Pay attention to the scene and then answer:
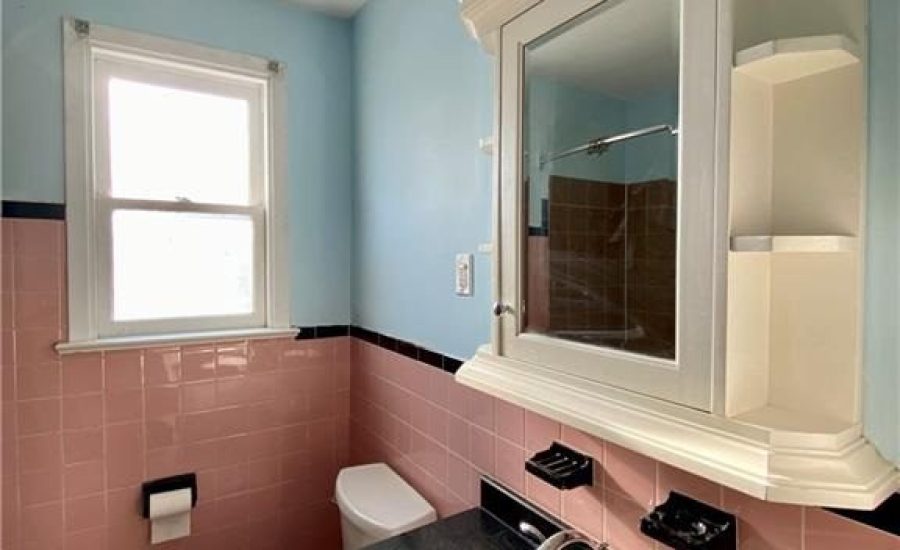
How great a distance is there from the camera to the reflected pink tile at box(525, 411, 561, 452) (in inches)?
45.8

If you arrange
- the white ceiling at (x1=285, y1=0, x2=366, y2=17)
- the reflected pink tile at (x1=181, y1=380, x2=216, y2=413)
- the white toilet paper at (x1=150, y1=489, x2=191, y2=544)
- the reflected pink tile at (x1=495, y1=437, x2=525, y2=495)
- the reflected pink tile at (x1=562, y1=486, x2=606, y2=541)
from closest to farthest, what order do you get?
the reflected pink tile at (x1=562, y1=486, x2=606, y2=541) < the reflected pink tile at (x1=495, y1=437, x2=525, y2=495) < the white toilet paper at (x1=150, y1=489, x2=191, y2=544) < the reflected pink tile at (x1=181, y1=380, x2=216, y2=413) < the white ceiling at (x1=285, y1=0, x2=366, y2=17)

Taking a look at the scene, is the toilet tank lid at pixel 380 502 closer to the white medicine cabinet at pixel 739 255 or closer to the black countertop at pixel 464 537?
the black countertop at pixel 464 537

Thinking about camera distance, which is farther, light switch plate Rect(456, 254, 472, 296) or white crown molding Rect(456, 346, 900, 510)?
light switch plate Rect(456, 254, 472, 296)

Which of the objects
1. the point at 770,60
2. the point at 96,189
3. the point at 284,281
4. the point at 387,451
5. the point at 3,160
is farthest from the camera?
the point at 284,281

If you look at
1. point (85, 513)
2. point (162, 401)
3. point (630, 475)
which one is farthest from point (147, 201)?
point (630, 475)

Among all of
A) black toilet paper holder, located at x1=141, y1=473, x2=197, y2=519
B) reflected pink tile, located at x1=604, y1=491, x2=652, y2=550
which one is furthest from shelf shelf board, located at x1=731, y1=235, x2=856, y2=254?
black toilet paper holder, located at x1=141, y1=473, x2=197, y2=519

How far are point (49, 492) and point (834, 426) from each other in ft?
6.94

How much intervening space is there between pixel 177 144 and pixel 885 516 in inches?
84.7

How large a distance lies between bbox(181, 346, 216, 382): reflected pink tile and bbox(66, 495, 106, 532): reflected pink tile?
0.47 metres

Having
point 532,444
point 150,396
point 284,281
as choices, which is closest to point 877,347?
point 532,444

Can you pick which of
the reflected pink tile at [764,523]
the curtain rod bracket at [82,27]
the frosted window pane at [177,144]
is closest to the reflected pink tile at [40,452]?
the frosted window pane at [177,144]

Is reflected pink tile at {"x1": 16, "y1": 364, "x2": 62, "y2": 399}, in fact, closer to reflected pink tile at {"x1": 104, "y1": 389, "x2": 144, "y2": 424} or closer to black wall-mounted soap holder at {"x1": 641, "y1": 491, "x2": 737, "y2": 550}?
reflected pink tile at {"x1": 104, "y1": 389, "x2": 144, "y2": 424}

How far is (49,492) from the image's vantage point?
65.4 inches

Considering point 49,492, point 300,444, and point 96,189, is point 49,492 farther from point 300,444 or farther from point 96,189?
point 96,189
